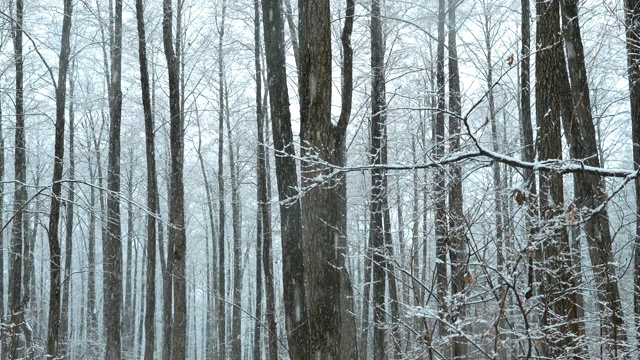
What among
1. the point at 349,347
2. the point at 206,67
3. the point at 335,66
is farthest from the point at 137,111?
the point at 349,347

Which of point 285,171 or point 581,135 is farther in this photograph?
point 285,171

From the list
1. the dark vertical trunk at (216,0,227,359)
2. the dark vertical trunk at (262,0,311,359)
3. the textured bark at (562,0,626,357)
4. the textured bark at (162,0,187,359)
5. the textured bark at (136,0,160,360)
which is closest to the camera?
the textured bark at (562,0,626,357)

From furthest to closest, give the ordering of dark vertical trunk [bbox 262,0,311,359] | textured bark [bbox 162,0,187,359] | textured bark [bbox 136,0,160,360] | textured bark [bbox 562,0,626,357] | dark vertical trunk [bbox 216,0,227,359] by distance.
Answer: dark vertical trunk [bbox 216,0,227,359], textured bark [bbox 136,0,160,360], textured bark [bbox 162,0,187,359], dark vertical trunk [bbox 262,0,311,359], textured bark [bbox 562,0,626,357]

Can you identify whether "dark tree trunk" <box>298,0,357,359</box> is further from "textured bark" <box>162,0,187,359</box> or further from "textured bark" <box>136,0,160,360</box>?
"textured bark" <box>136,0,160,360</box>

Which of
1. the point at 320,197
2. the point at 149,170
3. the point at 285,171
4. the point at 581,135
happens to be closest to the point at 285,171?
the point at 285,171

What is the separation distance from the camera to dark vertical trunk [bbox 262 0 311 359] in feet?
29.3

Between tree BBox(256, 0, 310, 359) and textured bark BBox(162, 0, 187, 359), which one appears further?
textured bark BBox(162, 0, 187, 359)

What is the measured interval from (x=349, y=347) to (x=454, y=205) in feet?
22.6

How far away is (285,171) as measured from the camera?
9008 mm

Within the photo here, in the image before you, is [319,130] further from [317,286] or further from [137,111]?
[137,111]

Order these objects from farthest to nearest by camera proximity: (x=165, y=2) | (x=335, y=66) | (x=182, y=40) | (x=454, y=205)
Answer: (x=182, y=40), (x=335, y=66), (x=165, y=2), (x=454, y=205)

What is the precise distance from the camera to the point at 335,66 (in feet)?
49.6

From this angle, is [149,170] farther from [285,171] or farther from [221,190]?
[221,190]

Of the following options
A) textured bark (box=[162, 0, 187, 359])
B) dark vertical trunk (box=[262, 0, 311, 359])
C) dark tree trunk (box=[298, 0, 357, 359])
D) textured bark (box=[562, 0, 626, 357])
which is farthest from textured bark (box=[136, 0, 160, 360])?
textured bark (box=[562, 0, 626, 357])
